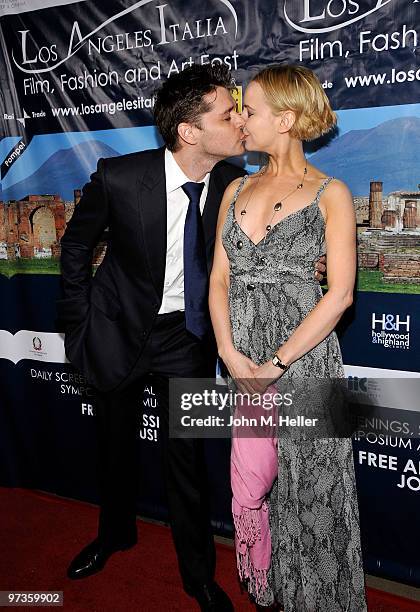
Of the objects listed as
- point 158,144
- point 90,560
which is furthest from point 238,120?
point 90,560

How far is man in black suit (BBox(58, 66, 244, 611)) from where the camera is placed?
95.3 inches

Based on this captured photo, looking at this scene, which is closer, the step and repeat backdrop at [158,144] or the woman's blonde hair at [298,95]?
the woman's blonde hair at [298,95]

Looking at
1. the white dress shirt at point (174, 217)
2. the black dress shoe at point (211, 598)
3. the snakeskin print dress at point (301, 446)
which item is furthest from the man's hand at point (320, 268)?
the black dress shoe at point (211, 598)

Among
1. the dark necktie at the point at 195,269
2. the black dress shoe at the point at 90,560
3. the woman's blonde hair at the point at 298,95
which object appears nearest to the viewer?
the woman's blonde hair at the point at 298,95

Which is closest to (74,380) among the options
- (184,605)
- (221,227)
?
(184,605)

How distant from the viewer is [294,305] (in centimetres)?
211

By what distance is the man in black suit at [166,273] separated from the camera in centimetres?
242

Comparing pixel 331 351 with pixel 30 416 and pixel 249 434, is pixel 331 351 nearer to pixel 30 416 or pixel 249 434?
pixel 249 434

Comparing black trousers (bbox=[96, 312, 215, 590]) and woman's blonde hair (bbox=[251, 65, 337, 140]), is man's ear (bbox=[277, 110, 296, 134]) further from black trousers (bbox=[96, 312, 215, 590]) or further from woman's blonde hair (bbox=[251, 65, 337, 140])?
black trousers (bbox=[96, 312, 215, 590])

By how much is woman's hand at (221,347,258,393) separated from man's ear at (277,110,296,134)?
0.70 meters

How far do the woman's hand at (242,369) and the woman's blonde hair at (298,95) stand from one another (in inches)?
28.9

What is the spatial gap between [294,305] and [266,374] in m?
0.23

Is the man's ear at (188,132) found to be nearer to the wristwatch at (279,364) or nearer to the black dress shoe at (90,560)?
the wristwatch at (279,364)

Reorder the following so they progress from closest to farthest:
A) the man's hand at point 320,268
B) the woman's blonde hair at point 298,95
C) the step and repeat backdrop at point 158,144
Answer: the woman's blonde hair at point 298,95 < the man's hand at point 320,268 < the step and repeat backdrop at point 158,144
